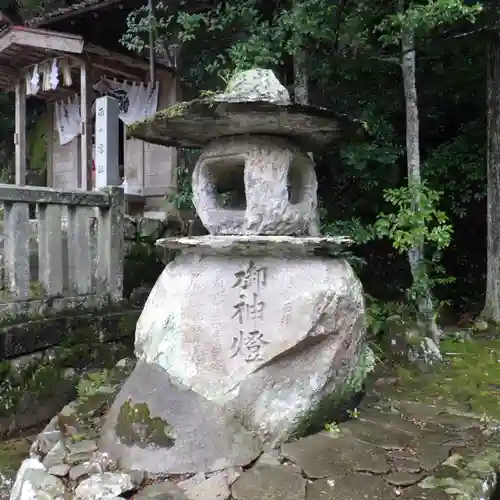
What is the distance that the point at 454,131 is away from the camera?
8297 millimetres

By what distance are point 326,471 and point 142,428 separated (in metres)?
1.07

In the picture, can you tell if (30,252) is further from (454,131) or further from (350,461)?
(454,131)

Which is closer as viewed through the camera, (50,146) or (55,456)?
(55,456)

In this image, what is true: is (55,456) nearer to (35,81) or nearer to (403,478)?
(403,478)

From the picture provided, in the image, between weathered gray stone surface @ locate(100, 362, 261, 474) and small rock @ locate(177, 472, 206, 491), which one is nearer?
small rock @ locate(177, 472, 206, 491)

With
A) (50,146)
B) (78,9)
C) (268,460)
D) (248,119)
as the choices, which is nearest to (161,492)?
(268,460)

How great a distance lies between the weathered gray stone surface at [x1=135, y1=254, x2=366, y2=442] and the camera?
3100mm

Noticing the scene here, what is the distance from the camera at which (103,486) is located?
8.72ft

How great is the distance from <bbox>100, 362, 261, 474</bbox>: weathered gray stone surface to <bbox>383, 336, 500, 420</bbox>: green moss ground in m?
1.82

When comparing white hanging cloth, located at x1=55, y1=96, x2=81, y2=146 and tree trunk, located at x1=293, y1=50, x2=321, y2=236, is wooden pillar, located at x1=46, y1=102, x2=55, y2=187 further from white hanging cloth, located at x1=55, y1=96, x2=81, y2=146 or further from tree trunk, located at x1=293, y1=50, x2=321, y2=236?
tree trunk, located at x1=293, y1=50, x2=321, y2=236

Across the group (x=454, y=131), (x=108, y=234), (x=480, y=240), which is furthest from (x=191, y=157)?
(x=480, y=240)

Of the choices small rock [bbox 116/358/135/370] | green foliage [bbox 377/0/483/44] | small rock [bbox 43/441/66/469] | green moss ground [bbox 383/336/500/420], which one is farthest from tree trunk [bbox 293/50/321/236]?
small rock [bbox 43/441/66/469]

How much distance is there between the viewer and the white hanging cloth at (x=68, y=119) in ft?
36.9

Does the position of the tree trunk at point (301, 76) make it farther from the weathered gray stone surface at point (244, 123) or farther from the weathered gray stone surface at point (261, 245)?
the weathered gray stone surface at point (261, 245)
